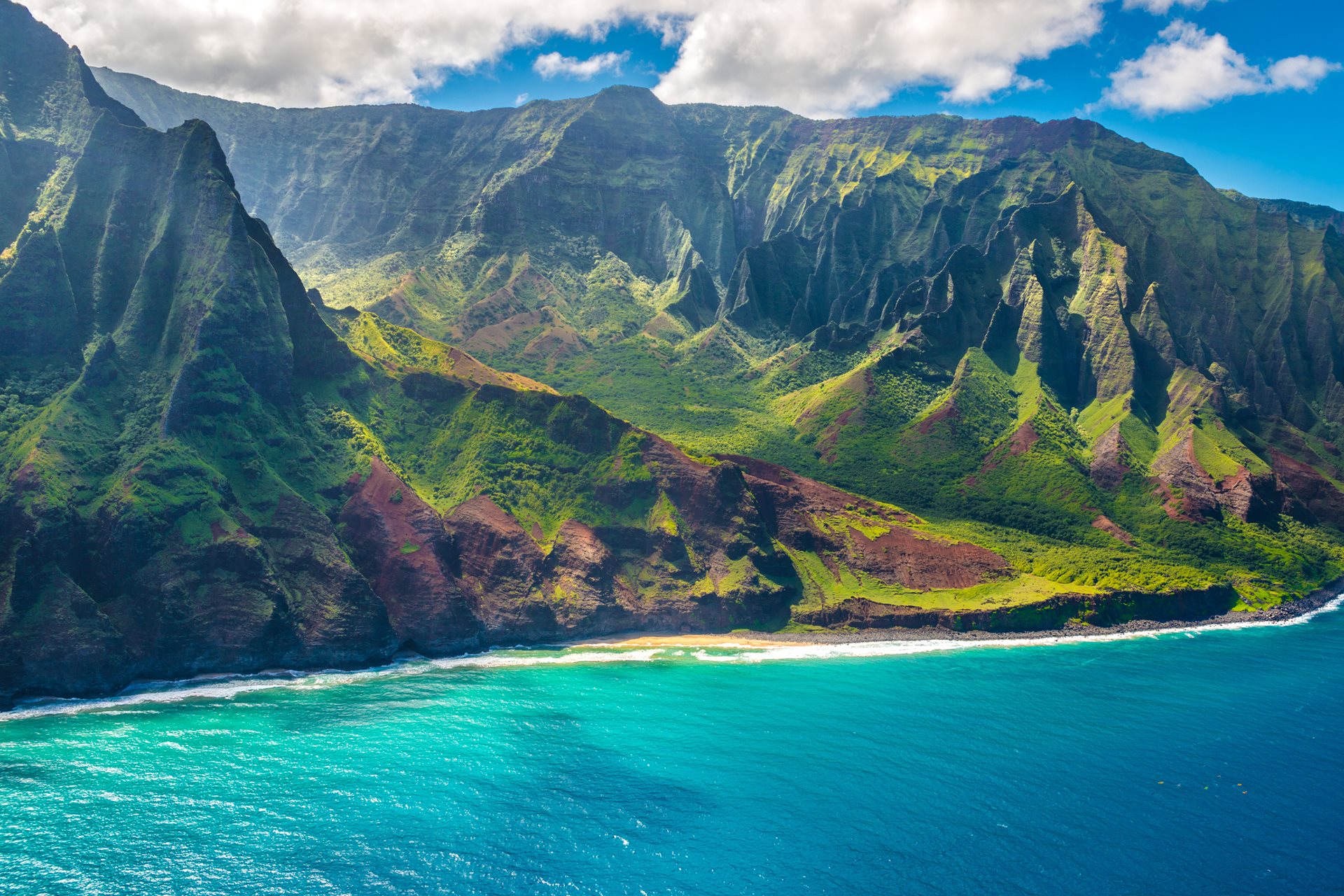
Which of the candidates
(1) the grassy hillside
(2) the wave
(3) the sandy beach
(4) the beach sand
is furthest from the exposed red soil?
(4) the beach sand

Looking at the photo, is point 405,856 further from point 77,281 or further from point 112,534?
point 77,281

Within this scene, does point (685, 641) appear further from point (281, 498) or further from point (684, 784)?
point (281, 498)

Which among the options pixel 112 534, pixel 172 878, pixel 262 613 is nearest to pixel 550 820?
pixel 172 878

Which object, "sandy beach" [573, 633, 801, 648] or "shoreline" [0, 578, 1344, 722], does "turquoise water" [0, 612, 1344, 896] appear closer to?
"shoreline" [0, 578, 1344, 722]

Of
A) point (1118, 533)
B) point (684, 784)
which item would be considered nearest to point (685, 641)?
point (684, 784)

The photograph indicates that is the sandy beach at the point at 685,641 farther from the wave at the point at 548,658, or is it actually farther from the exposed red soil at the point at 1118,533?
the exposed red soil at the point at 1118,533

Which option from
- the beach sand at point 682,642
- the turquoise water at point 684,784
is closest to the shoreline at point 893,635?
the beach sand at point 682,642

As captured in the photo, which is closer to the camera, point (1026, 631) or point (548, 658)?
point (548, 658)
